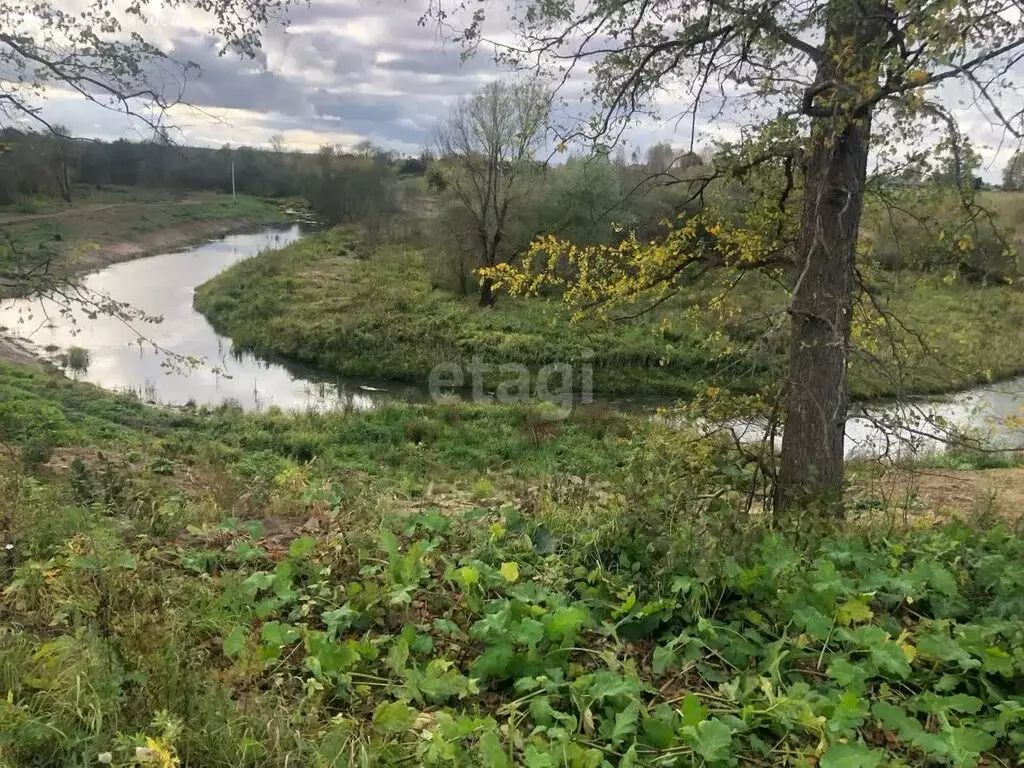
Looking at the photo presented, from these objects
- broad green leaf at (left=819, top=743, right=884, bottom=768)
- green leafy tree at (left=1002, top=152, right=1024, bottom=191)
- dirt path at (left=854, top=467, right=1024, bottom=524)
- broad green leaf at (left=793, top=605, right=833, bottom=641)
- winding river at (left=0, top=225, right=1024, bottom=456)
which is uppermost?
green leafy tree at (left=1002, top=152, right=1024, bottom=191)

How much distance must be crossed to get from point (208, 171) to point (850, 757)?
252ft

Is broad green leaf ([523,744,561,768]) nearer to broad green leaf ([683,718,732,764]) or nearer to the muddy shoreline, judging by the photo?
broad green leaf ([683,718,732,764])

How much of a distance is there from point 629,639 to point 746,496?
111 inches

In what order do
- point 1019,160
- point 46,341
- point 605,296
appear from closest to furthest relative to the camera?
point 1019,160, point 605,296, point 46,341

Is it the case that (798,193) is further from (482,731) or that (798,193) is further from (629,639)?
(482,731)

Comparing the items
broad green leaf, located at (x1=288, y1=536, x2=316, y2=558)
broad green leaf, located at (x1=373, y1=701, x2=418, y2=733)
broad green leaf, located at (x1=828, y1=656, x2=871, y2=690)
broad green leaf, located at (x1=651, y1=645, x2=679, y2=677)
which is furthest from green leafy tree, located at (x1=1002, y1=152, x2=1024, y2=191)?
broad green leaf, located at (x1=288, y1=536, x2=316, y2=558)

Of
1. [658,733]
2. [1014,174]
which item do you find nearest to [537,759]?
[658,733]

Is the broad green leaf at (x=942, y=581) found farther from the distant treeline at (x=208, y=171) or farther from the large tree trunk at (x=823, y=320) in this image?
the distant treeline at (x=208, y=171)

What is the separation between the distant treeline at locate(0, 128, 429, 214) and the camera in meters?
36.4

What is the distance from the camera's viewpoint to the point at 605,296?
22.9 ft

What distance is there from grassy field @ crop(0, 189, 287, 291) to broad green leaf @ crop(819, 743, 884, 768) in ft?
94.2

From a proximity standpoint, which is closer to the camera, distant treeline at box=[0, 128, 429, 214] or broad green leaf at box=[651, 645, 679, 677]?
broad green leaf at box=[651, 645, 679, 677]

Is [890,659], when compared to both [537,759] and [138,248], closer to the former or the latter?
[537,759]

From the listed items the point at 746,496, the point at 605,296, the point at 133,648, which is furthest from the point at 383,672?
the point at 605,296
